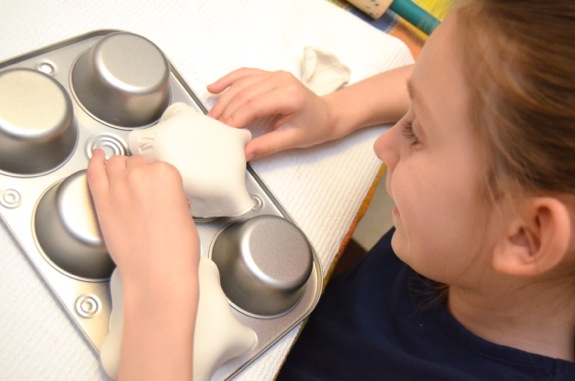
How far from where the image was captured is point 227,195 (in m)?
0.43

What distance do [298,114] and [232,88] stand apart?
0.06 meters

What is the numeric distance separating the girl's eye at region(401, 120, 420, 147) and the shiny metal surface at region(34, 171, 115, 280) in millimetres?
229

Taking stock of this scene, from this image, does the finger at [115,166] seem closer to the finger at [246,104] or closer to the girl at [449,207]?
the girl at [449,207]

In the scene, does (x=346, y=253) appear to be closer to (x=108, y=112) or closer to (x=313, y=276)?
(x=313, y=276)

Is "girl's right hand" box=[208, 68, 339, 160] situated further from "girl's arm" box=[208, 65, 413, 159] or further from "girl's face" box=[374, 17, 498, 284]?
"girl's face" box=[374, 17, 498, 284]

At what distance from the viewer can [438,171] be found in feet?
1.14

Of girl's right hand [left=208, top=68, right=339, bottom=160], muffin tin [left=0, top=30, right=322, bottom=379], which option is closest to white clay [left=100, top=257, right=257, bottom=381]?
muffin tin [left=0, top=30, right=322, bottom=379]

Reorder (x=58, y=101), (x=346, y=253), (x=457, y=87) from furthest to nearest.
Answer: (x=346, y=253) < (x=58, y=101) < (x=457, y=87)

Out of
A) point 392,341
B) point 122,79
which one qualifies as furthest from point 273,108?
point 392,341

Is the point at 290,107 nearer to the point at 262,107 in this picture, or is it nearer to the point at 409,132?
the point at 262,107

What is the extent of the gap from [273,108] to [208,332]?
0.67 ft

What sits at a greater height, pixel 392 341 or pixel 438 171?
pixel 438 171

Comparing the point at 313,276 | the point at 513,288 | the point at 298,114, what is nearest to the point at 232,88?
the point at 298,114

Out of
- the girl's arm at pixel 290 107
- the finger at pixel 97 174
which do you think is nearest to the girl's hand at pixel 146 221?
the finger at pixel 97 174
